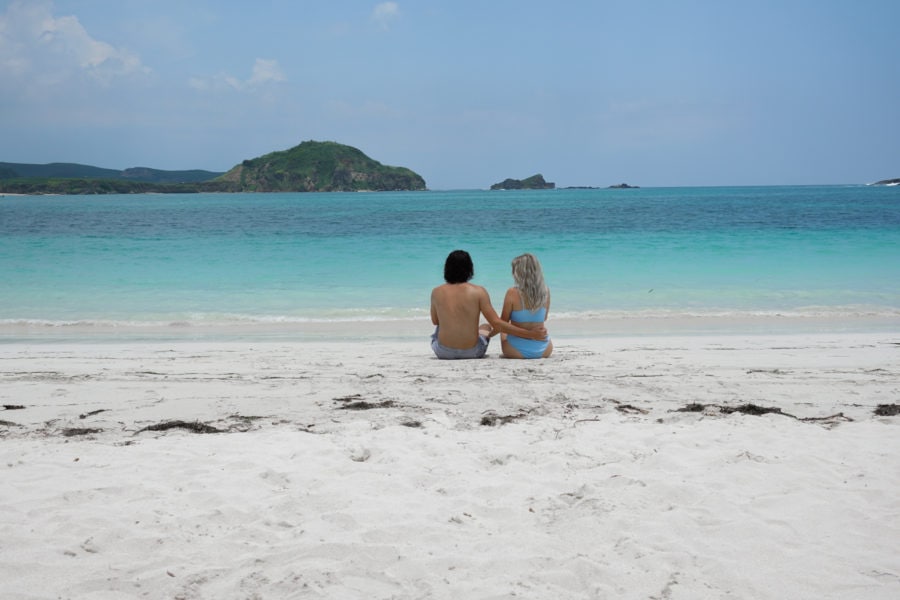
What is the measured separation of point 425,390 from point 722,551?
312 cm

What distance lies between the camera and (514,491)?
11.5 ft

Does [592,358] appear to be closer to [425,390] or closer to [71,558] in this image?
[425,390]

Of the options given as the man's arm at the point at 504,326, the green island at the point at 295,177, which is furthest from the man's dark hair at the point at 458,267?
the green island at the point at 295,177

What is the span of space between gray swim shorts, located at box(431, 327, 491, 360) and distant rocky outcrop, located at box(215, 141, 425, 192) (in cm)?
13809

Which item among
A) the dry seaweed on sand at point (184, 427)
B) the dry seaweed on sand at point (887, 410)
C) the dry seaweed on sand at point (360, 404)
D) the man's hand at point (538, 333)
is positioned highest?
the man's hand at point (538, 333)

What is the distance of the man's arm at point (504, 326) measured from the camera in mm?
7312

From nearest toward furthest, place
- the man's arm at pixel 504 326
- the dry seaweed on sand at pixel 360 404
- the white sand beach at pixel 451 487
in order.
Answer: the white sand beach at pixel 451 487 → the dry seaweed on sand at pixel 360 404 → the man's arm at pixel 504 326

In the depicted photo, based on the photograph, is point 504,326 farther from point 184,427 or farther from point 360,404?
point 184,427

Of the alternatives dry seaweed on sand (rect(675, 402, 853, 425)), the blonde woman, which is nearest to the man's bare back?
the blonde woman

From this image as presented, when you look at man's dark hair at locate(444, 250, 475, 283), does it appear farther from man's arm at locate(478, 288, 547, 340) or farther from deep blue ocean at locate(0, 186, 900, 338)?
deep blue ocean at locate(0, 186, 900, 338)

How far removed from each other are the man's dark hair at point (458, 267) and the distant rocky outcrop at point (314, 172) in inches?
5435

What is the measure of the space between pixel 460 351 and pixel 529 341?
2.58ft

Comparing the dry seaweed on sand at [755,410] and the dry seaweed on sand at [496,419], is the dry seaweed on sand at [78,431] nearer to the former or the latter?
the dry seaweed on sand at [496,419]

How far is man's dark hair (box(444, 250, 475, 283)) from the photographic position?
7328 mm
